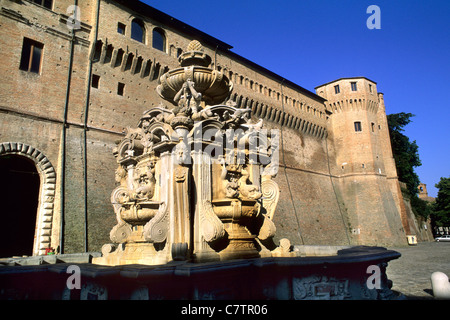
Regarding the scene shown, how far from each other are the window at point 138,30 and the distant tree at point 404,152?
3050 centimetres

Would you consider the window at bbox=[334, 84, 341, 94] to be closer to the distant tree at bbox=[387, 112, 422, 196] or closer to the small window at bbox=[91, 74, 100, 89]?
the distant tree at bbox=[387, 112, 422, 196]

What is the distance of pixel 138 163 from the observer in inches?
215

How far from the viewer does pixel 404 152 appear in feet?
118

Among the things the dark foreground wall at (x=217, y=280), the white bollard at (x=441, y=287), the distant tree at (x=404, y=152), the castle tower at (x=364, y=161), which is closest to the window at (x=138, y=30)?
the dark foreground wall at (x=217, y=280)

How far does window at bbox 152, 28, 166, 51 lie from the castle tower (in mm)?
19500

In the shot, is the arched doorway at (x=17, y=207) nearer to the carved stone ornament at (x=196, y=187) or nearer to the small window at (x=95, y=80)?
the small window at (x=95, y=80)

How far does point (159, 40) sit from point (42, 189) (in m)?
10.8

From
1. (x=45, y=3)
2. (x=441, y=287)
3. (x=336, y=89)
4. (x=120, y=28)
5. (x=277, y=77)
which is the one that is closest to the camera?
(x=441, y=287)

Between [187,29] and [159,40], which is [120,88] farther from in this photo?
[187,29]

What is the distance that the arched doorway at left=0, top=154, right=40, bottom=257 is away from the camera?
14727 millimetres

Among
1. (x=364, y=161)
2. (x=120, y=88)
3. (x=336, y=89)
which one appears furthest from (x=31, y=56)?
(x=364, y=161)

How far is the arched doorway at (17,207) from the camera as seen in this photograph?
14727 mm
